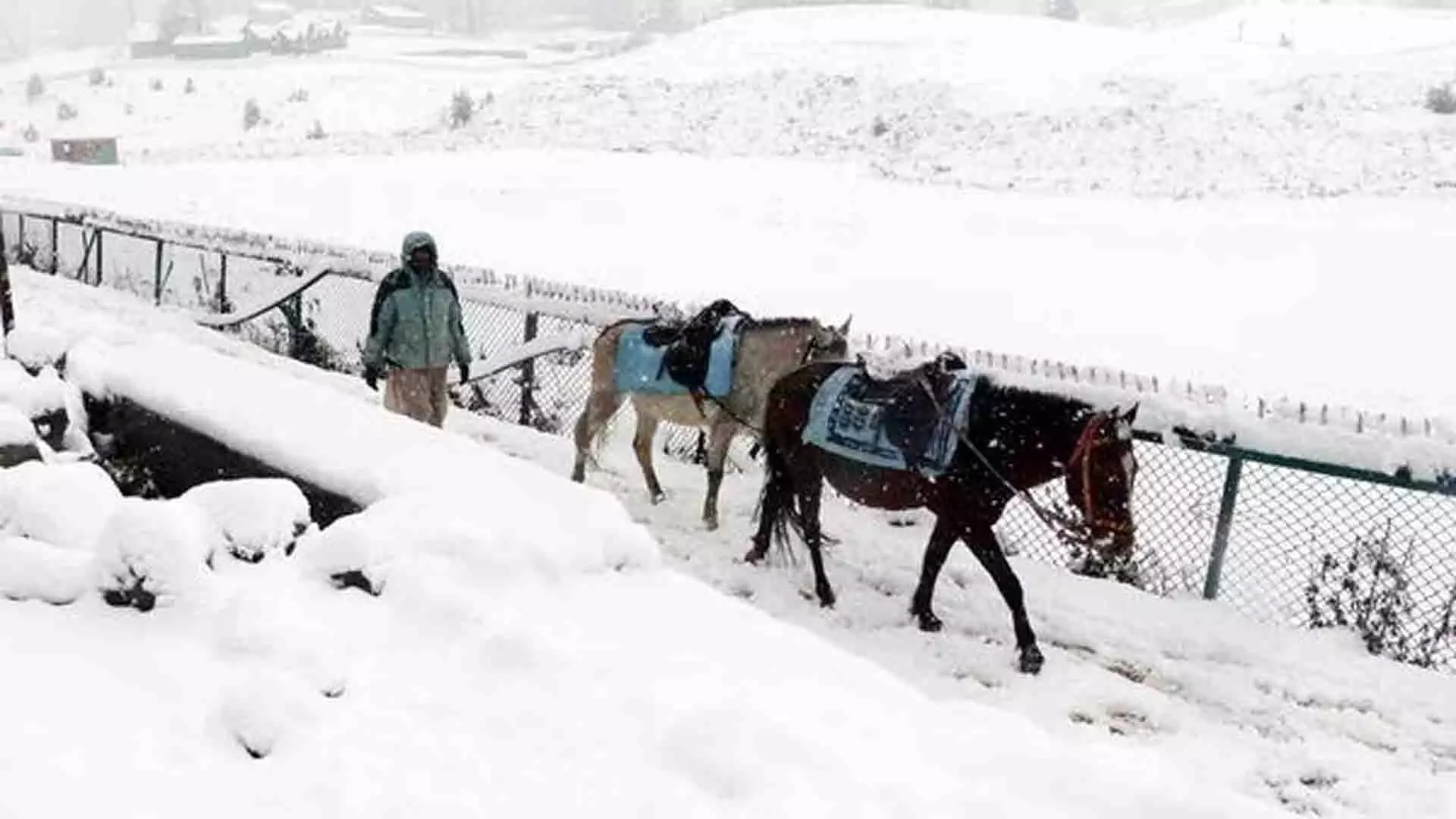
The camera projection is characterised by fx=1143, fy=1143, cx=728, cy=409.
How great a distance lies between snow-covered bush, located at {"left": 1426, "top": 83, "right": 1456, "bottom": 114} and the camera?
29.0m

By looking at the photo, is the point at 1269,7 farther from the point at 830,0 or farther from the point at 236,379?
the point at 236,379

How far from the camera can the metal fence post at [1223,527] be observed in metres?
6.43

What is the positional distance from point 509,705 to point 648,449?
5.23 metres

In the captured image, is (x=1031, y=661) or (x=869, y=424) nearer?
(x=1031, y=661)

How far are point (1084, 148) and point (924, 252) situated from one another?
1255 cm

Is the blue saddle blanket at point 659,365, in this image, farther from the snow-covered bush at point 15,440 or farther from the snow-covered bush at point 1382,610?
the snow-covered bush at point 15,440

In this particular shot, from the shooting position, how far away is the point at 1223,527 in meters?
6.52

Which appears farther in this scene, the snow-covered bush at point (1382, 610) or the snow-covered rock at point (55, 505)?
the snow-covered bush at point (1382, 610)

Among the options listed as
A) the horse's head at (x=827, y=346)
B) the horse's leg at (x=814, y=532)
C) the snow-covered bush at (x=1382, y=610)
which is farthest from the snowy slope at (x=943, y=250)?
the horse's leg at (x=814, y=532)

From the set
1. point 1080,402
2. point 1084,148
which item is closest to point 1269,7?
point 1084,148

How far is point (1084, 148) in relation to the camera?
98.6 ft

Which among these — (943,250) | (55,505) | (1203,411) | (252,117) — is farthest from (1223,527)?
(252,117)

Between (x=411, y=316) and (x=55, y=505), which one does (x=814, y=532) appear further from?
(x=55, y=505)

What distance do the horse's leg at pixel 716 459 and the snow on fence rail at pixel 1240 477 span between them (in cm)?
141
